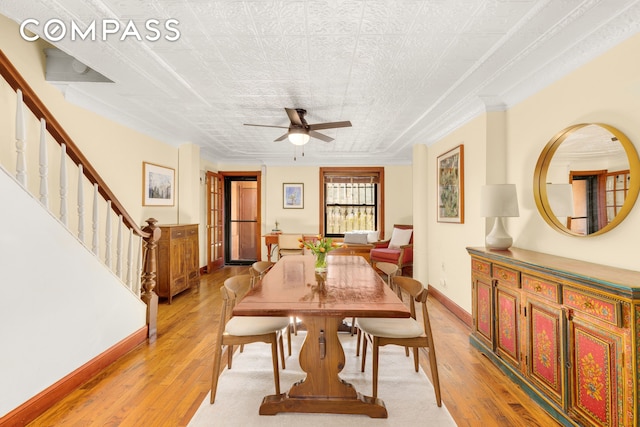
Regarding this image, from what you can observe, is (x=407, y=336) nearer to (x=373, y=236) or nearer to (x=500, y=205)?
(x=500, y=205)

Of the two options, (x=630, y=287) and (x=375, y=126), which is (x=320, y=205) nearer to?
(x=375, y=126)

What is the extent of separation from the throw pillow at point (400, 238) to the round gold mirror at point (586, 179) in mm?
3921

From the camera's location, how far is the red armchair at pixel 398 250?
6.18m

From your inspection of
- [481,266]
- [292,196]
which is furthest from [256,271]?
[292,196]

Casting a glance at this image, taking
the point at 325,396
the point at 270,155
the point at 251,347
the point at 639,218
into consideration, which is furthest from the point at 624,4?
the point at 270,155

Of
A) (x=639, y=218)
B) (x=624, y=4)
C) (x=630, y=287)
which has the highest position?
(x=624, y=4)

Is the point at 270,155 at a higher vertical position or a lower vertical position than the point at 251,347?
higher

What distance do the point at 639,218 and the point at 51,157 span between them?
16.0 ft

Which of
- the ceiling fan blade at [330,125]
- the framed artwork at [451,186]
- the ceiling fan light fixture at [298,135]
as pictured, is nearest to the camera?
the ceiling fan blade at [330,125]

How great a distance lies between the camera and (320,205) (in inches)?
301

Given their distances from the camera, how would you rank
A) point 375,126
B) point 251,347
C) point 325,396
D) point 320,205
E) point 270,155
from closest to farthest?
point 325,396 < point 251,347 < point 375,126 < point 270,155 < point 320,205

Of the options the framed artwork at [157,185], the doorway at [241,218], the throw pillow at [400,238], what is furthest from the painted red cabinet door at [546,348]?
the doorway at [241,218]

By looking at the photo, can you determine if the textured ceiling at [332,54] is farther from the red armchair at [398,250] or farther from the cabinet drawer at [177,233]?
the red armchair at [398,250]

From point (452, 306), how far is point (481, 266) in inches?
57.1
